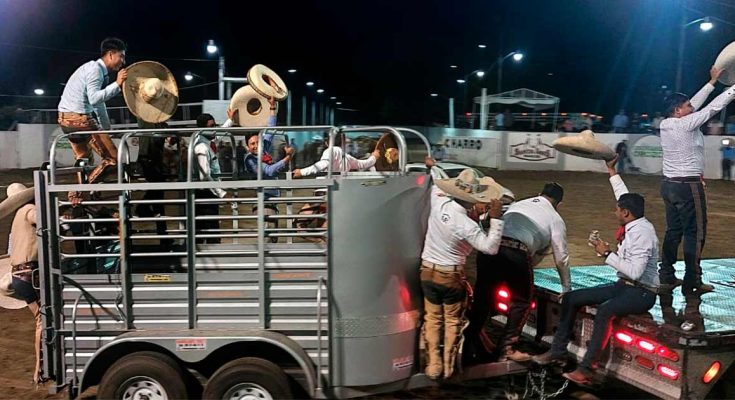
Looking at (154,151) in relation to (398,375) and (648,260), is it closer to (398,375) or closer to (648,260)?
(398,375)

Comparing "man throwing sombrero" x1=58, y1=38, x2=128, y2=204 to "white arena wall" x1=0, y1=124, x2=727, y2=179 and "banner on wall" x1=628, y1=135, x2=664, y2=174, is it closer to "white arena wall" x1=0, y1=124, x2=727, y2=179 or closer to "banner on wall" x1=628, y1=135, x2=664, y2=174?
"white arena wall" x1=0, y1=124, x2=727, y2=179

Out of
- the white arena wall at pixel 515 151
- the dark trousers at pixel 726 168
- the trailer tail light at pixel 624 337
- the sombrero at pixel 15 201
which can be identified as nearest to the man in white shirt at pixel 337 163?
the sombrero at pixel 15 201

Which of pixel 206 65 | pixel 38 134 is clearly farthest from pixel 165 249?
pixel 206 65

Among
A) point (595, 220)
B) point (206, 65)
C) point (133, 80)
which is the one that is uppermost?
point (206, 65)

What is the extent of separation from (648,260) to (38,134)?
27608 mm

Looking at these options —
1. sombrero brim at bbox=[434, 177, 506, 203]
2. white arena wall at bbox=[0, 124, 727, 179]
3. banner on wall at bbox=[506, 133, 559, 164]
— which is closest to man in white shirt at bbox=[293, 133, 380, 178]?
sombrero brim at bbox=[434, 177, 506, 203]

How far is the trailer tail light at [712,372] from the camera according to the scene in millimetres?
4098

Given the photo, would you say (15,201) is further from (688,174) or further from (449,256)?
(688,174)

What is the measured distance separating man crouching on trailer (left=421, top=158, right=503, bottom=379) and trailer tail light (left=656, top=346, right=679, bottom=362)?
4.09 ft

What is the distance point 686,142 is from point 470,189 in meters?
2.38

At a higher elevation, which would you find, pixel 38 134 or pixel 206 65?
pixel 206 65

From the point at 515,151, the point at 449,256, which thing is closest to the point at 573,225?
the point at 449,256

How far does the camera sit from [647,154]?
25.3 m

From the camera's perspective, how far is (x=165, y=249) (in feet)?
16.0
